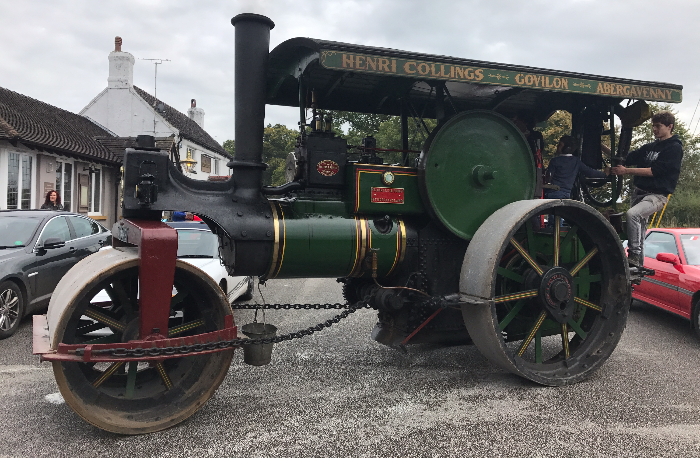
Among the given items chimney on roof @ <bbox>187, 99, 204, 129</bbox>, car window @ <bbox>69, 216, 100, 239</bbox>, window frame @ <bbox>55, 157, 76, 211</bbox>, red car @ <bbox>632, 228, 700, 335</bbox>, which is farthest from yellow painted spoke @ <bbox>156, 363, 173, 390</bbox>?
chimney on roof @ <bbox>187, 99, 204, 129</bbox>

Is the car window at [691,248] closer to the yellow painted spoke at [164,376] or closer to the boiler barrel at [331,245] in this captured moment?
the boiler barrel at [331,245]

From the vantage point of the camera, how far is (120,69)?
24203mm

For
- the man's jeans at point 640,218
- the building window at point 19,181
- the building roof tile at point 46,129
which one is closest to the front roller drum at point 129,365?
the man's jeans at point 640,218

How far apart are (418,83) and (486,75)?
2.70 ft

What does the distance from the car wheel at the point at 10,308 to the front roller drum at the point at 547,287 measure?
15.9 feet

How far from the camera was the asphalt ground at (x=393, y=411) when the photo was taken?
2955 mm

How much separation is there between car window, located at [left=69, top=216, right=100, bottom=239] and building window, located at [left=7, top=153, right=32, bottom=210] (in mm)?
6600

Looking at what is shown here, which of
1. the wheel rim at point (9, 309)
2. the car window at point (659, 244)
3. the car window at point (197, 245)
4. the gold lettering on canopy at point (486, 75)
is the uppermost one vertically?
the gold lettering on canopy at point (486, 75)

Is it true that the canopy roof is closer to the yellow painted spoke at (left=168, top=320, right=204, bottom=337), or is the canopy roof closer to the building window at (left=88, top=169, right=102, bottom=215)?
the yellow painted spoke at (left=168, top=320, right=204, bottom=337)

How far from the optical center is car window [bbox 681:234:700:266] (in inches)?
246

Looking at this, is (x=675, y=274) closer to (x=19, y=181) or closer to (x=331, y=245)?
(x=331, y=245)

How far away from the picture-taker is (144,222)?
3.43 m

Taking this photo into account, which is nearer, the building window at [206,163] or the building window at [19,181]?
the building window at [19,181]

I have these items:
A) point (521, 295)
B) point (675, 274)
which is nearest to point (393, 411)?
point (521, 295)
